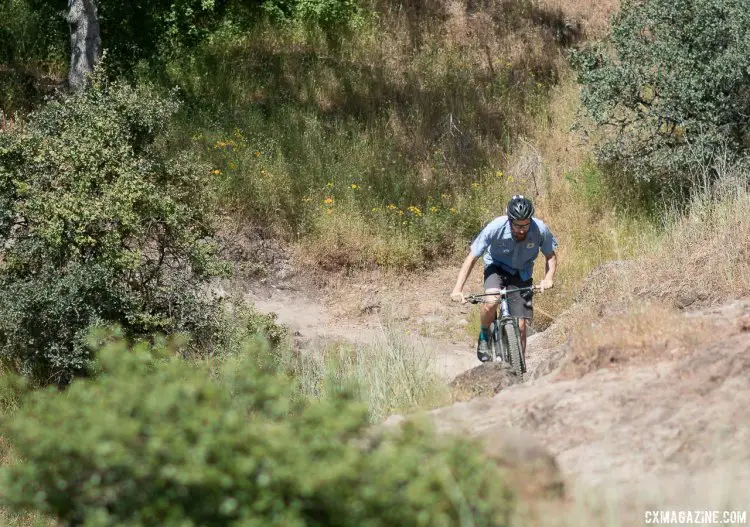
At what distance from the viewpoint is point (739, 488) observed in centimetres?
466

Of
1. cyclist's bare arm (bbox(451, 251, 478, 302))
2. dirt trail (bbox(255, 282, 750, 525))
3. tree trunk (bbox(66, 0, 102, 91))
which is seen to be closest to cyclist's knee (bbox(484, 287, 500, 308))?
cyclist's bare arm (bbox(451, 251, 478, 302))

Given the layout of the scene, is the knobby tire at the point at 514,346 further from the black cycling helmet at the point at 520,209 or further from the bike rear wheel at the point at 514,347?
the black cycling helmet at the point at 520,209

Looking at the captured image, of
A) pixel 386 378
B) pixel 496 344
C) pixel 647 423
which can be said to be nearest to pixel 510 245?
pixel 496 344

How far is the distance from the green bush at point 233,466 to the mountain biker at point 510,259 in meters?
4.05

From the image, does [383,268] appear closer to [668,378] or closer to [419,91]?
[419,91]

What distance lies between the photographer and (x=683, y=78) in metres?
13.7

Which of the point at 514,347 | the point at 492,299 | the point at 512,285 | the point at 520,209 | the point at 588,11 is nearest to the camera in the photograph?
the point at 520,209

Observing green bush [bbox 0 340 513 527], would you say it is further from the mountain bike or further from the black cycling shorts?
the black cycling shorts

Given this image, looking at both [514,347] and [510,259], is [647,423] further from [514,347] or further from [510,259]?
[510,259]

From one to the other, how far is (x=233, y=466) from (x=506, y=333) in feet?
15.2

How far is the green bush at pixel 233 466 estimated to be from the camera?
3.98 metres

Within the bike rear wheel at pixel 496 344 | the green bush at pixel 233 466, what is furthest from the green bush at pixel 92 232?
the green bush at pixel 233 466

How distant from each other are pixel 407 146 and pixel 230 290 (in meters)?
5.67

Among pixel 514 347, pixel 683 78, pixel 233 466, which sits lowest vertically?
pixel 514 347
